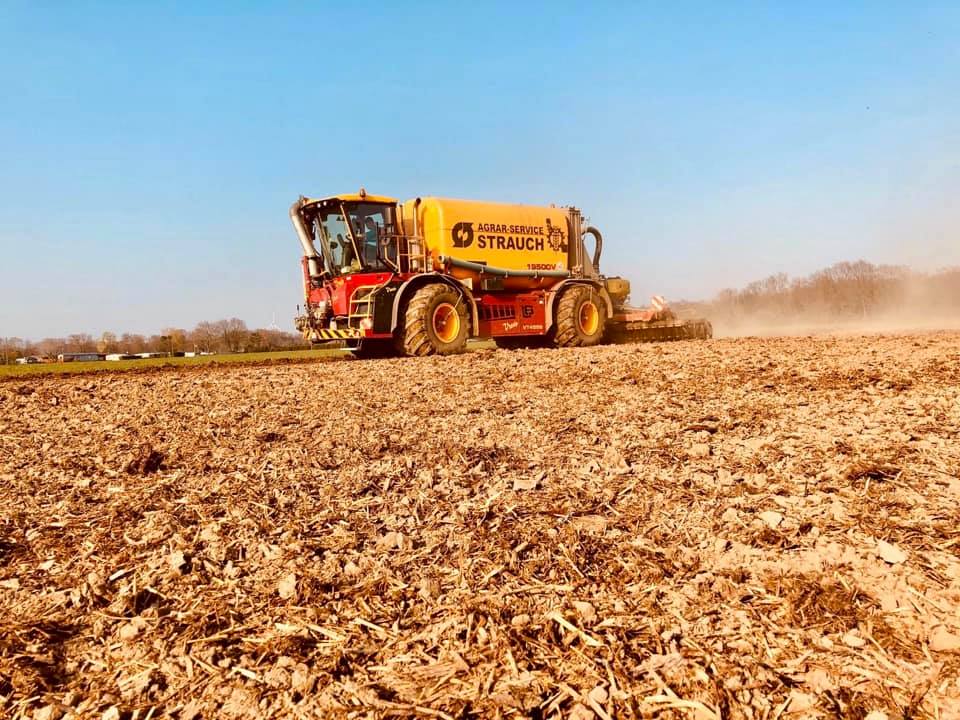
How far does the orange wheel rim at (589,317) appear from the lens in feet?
53.0

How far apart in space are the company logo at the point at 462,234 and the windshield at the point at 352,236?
150 cm

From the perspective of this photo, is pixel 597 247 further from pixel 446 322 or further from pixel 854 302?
pixel 854 302

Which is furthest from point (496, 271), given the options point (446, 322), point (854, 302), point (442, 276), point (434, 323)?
point (854, 302)

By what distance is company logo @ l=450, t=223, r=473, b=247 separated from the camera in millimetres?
14297

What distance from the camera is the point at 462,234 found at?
14438 millimetres

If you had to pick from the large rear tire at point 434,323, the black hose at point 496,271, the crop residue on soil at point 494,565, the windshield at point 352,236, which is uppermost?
the windshield at point 352,236

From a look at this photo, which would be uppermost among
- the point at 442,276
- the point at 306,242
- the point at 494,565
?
the point at 306,242

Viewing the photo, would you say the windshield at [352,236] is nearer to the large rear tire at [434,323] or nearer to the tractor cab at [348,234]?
the tractor cab at [348,234]

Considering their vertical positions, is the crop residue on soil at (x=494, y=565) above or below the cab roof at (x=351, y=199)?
below

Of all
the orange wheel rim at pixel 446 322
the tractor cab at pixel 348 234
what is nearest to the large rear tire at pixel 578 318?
the orange wheel rim at pixel 446 322

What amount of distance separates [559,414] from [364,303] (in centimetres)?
761

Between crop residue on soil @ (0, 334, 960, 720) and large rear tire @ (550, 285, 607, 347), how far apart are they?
1002 cm

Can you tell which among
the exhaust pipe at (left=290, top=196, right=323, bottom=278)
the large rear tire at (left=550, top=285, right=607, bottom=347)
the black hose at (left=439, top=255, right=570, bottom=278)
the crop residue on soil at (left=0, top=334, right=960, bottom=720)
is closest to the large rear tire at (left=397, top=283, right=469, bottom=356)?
the black hose at (left=439, top=255, right=570, bottom=278)

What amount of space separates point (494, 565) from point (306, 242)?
11787mm
